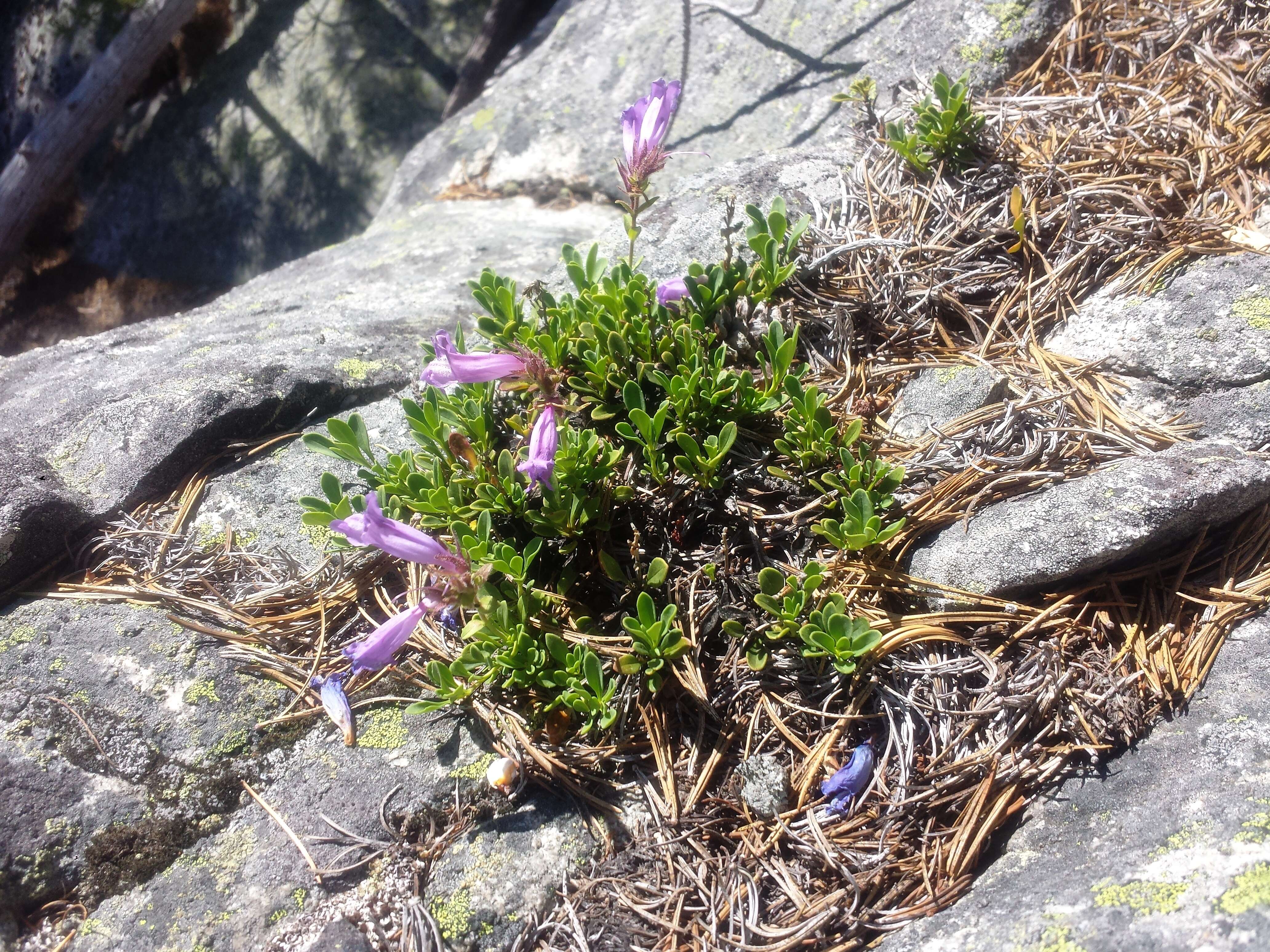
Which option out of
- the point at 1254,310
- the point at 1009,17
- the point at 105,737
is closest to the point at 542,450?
the point at 105,737

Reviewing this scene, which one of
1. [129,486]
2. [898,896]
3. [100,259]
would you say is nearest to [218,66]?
[100,259]

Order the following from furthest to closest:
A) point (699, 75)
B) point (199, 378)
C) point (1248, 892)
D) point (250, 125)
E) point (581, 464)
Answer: point (250, 125)
point (699, 75)
point (199, 378)
point (581, 464)
point (1248, 892)

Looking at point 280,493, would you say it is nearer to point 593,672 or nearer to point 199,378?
point 199,378

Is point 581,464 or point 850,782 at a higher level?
point 581,464

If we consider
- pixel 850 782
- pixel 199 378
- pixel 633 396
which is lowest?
pixel 850 782

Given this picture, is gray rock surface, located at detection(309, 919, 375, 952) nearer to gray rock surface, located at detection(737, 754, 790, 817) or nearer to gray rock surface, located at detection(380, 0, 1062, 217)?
gray rock surface, located at detection(737, 754, 790, 817)

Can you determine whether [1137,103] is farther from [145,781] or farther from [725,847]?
[145,781]

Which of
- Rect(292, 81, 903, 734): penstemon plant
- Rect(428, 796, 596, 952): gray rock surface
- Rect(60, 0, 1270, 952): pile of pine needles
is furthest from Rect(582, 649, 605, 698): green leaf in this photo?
Rect(428, 796, 596, 952): gray rock surface
